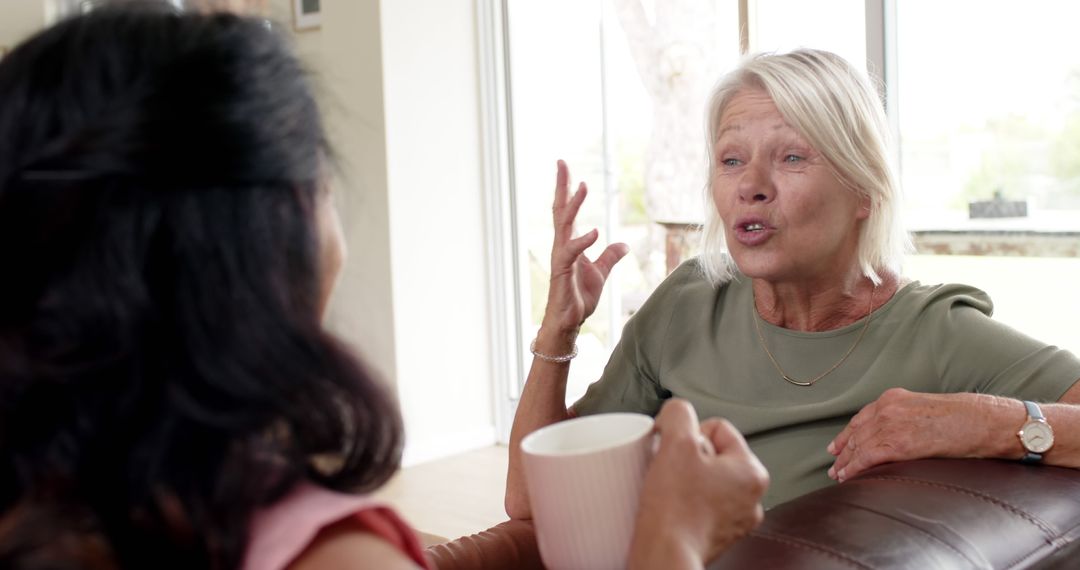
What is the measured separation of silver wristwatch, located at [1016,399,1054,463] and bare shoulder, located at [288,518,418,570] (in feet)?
3.11

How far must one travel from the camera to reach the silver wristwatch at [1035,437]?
1.34 m

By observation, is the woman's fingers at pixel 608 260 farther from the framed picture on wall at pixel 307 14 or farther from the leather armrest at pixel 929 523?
the framed picture on wall at pixel 307 14

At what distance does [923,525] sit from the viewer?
42.5 inches

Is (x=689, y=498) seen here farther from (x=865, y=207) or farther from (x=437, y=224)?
(x=437, y=224)

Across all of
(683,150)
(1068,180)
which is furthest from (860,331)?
(683,150)

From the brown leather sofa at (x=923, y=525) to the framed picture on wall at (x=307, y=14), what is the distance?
3211mm

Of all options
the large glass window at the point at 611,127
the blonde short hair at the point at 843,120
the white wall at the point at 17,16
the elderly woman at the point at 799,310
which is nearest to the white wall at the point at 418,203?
the large glass window at the point at 611,127

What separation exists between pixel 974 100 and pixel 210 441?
290 cm

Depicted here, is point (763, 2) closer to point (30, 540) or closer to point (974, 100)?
point (974, 100)

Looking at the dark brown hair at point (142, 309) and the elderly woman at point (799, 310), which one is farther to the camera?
the elderly woman at point (799, 310)

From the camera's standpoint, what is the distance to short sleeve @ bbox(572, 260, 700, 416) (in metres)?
1.84

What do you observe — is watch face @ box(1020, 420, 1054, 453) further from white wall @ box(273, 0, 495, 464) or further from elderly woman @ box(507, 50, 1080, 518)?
white wall @ box(273, 0, 495, 464)

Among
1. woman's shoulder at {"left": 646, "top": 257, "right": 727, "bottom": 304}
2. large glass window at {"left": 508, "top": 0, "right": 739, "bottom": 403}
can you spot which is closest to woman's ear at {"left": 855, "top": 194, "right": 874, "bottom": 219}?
woman's shoulder at {"left": 646, "top": 257, "right": 727, "bottom": 304}

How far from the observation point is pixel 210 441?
2.15ft
